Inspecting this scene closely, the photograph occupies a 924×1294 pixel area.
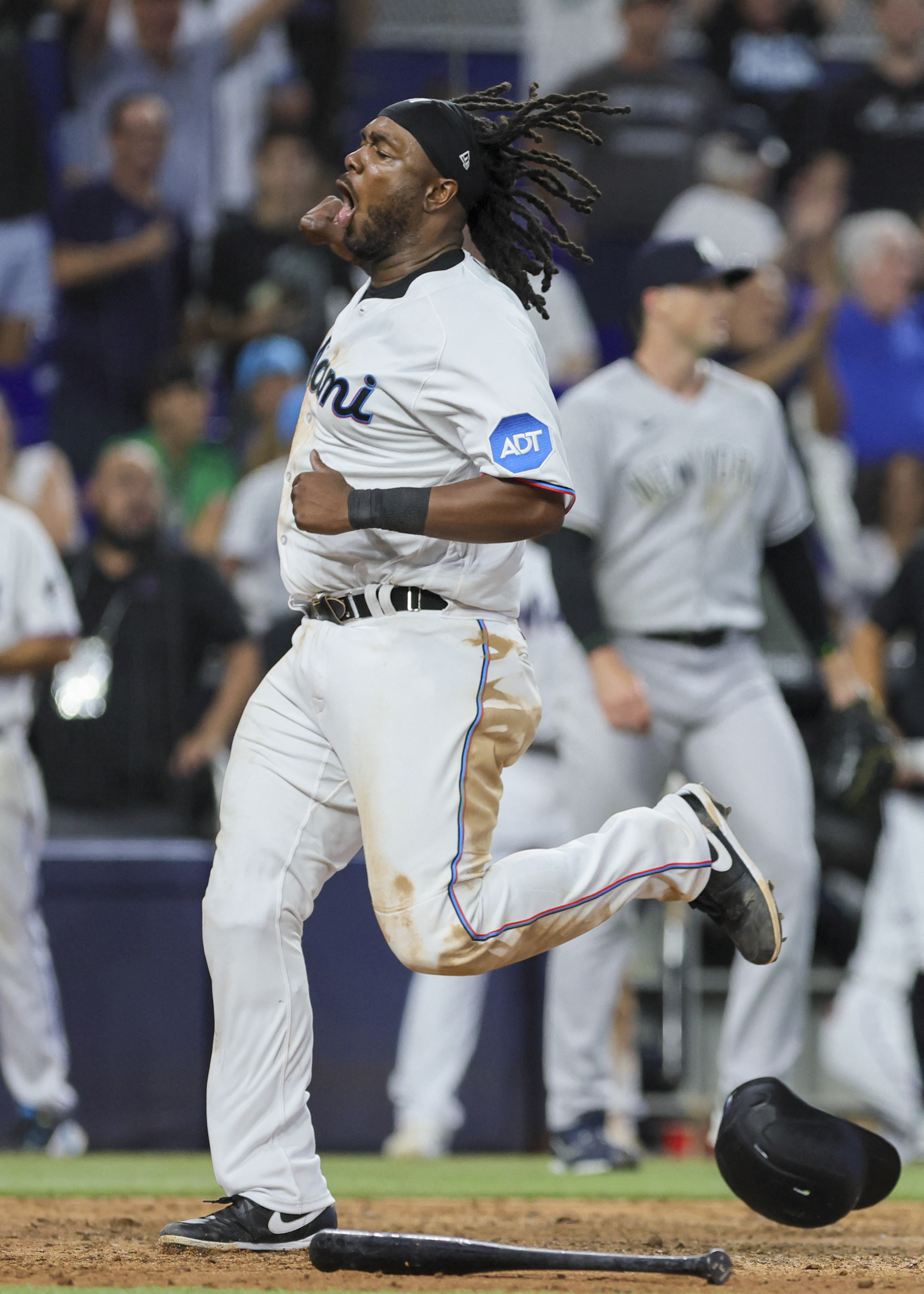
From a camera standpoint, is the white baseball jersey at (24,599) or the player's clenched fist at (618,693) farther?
the white baseball jersey at (24,599)

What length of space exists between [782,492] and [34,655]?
2427 mm

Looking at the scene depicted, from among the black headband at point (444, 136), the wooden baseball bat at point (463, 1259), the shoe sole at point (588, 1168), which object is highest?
the black headband at point (444, 136)

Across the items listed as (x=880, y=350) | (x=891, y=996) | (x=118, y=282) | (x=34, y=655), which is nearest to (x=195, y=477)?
(x=118, y=282)

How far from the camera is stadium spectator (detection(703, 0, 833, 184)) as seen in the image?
9047 millimetres

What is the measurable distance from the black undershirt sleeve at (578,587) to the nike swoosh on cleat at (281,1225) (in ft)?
6.72

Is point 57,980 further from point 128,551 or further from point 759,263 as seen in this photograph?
point 759,263

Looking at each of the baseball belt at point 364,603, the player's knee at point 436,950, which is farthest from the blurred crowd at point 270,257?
the player's knee at point 436,950

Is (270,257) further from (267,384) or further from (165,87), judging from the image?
(165,87)

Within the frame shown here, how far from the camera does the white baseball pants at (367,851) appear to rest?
118 inches

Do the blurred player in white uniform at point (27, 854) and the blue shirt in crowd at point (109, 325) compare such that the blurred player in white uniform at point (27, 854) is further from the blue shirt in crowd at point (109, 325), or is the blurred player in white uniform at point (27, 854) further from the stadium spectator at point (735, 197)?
the stadium spectator at point (735, 197)

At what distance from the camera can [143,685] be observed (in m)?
6.62

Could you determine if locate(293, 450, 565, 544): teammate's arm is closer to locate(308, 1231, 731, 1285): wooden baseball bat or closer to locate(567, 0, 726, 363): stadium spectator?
locate(308, 1231, 731, 1285): wooden baseball bat

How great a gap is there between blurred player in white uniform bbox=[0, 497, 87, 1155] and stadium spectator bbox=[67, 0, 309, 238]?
2850 millimetres

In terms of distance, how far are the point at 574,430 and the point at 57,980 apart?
2647mm
